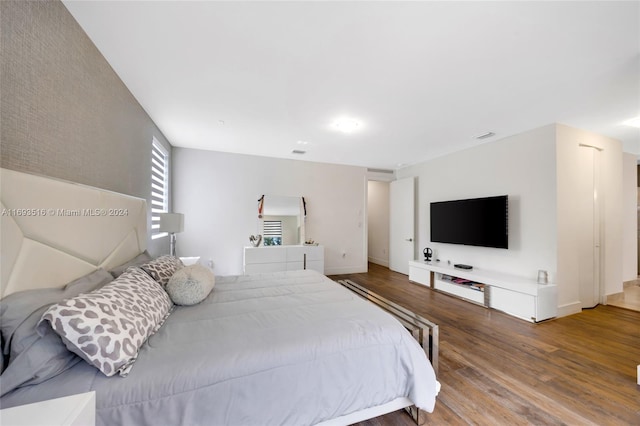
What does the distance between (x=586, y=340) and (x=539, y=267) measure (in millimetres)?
944

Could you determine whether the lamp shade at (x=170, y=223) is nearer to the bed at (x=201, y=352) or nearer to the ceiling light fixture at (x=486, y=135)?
the bed at (x=201, y=352)

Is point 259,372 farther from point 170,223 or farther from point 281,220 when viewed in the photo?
point 281,220

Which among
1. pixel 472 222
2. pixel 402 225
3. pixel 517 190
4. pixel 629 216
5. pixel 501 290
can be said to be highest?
pixel 517 190

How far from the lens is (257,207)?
4797mm

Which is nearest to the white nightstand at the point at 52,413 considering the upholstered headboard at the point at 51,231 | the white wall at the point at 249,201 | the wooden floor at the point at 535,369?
the upholstered headboard at the point at 51,231

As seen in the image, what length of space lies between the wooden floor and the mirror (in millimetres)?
2691

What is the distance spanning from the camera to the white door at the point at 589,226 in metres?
3.28

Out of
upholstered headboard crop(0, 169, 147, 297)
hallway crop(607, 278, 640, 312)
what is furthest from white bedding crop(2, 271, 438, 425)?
hallway crop(607, 278, 640, 312)

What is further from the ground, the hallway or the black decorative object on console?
the black decorative object on console

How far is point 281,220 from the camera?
Answer: 4922 mm

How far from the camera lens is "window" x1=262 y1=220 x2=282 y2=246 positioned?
477 centimetres

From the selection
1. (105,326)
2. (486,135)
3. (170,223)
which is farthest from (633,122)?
(170,223)

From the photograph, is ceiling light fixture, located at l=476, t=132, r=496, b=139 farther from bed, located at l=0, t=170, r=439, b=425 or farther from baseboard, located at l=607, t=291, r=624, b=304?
bed, located at l=0, t=170, r=439, b=425

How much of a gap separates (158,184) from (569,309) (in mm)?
5884
